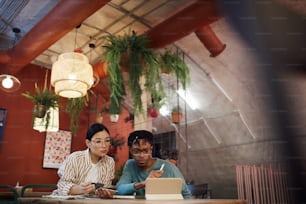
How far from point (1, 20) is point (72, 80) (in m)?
2.24

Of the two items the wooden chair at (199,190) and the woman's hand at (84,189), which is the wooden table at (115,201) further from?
the wooden chair at (199,190)

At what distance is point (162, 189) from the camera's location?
1.14 m

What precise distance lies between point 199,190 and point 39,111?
7.25 feet

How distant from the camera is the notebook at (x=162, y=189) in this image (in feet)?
3.71

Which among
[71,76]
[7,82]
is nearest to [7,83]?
[7,82]

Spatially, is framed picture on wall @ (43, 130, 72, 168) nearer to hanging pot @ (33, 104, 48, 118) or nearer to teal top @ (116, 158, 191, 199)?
hanging pot @ (33, 104, 48, 118)

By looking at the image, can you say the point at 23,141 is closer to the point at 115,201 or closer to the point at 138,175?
the point at 138,175

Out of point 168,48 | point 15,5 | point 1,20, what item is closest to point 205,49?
point 168,48

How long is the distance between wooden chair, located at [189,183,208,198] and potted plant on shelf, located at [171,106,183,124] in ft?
2.82

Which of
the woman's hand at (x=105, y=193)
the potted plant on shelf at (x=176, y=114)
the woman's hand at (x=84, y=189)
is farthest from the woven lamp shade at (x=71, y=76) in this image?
the woman's hand at (x=105, y=193)

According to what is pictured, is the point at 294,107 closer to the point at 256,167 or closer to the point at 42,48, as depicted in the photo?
the point at 256,167

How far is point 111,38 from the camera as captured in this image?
2.98 metres

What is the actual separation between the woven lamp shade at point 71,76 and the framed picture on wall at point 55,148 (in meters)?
2.76

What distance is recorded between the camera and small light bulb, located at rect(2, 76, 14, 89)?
3.83 meters
